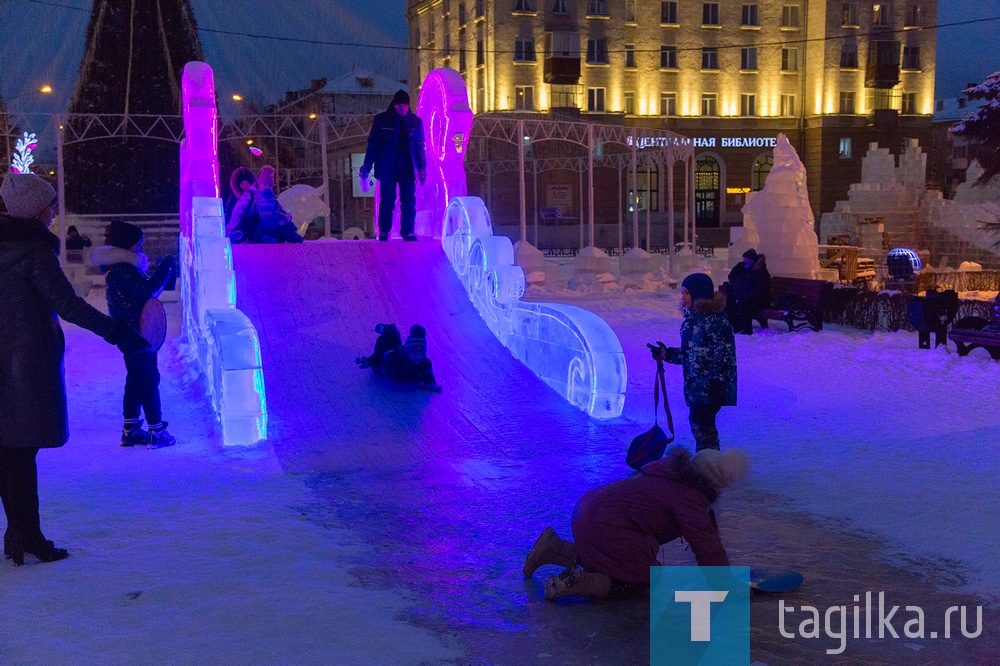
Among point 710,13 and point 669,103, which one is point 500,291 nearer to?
point 669,103

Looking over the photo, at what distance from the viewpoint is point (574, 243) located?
1727 inches

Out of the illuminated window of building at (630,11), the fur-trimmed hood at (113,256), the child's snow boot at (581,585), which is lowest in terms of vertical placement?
the child's snow boot at (581,585)

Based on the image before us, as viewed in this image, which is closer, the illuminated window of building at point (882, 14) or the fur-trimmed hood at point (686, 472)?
the fur-trimmed hood at point (686, 472)

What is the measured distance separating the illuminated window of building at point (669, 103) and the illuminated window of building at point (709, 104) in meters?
1.53

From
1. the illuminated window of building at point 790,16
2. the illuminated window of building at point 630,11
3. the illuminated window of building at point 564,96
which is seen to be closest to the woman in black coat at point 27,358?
the illuminated window of building at point 564,96

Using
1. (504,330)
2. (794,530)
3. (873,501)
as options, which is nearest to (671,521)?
(794,530)

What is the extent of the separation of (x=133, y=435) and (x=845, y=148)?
47.7 m

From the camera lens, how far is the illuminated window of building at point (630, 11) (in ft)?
157

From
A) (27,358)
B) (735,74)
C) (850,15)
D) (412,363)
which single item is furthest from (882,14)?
(27,358)

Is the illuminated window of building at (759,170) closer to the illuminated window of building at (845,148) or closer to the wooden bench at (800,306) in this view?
A: the illuminated window of building at (845,148)

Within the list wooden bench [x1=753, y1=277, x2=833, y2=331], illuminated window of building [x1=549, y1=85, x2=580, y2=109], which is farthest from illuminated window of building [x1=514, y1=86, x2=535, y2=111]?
wooden bench [x1=753, y1=277, x2=833, y2=331]

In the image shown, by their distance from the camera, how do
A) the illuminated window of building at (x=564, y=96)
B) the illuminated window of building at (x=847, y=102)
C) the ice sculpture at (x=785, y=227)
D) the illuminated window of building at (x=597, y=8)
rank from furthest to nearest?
the illuminated window of building at (x=847, y=102), the illuminated window of building at (x=597, y=8), the illuminated window of building at (x=564, y=96), the ice sculpture at (x=785, y=227)

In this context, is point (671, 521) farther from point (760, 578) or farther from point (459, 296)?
point (459, 296)

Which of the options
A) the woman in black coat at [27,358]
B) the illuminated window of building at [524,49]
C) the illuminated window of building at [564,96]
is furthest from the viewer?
the illuminated window of building at [564,96]
